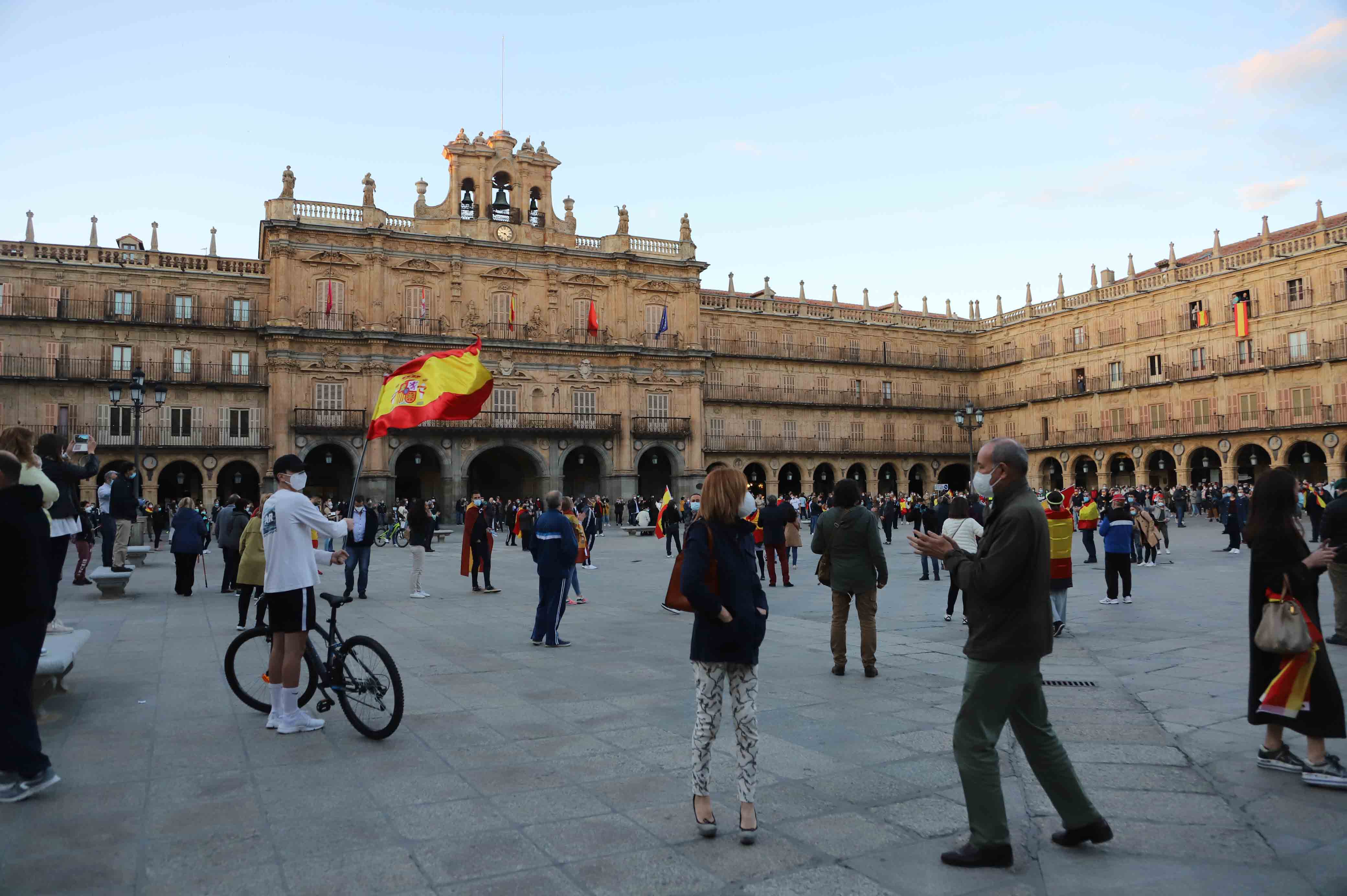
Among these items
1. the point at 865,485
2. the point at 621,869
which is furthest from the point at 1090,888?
the point at 865,485

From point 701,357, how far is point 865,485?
42.0 feet

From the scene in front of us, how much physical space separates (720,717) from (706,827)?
18.3 inches

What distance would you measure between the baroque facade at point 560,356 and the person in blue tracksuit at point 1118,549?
93.6ft

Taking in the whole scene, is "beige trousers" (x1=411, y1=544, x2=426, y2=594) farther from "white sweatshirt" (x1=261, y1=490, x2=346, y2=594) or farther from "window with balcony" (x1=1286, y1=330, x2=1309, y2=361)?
"window with balcony" (x1=1286, y1=330, x2=1309, y2=361)

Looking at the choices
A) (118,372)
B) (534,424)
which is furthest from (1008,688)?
(118,372)

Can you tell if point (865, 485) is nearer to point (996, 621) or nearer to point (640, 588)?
point (640, 588)

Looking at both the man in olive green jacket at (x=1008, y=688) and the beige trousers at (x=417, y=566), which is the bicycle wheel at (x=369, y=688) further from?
the beige trousers at (x=417, y=566)

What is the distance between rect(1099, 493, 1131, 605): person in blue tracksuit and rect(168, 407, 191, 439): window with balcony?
35.2 m

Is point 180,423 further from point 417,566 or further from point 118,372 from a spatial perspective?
point 417,566

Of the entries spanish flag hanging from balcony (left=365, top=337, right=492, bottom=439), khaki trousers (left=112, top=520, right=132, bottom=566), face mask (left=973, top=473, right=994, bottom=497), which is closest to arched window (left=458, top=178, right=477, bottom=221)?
khaki trousers (left=112, top=520, right=132, bottom=566)

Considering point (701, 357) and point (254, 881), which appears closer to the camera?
point (254, 881)

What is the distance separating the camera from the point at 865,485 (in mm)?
50531

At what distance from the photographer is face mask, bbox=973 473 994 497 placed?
393 cm

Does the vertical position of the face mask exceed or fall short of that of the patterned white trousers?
it exceeds it
